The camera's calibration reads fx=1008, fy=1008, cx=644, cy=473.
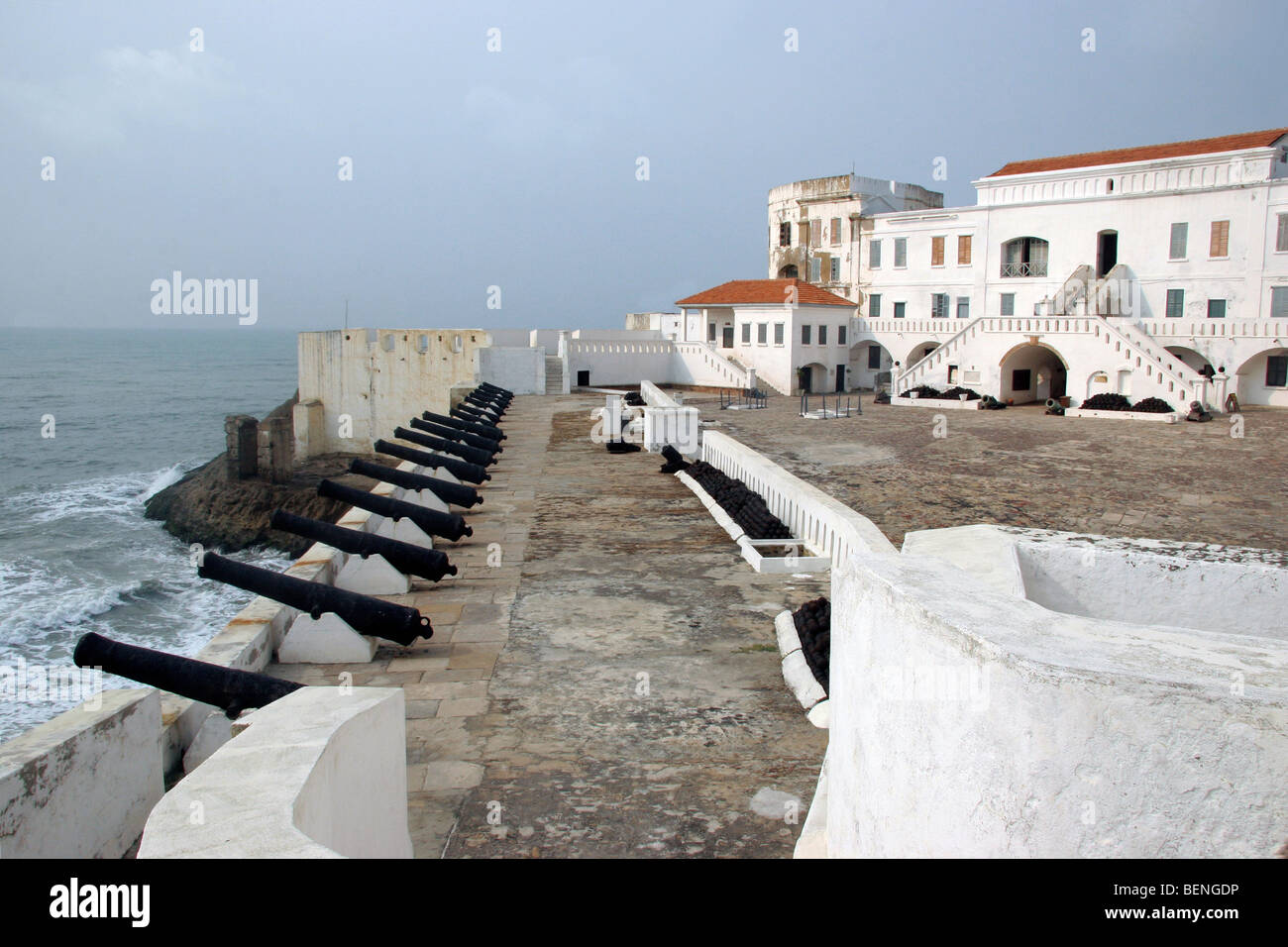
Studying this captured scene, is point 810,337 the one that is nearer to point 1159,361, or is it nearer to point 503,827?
point 1159,361

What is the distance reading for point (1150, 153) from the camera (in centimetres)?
A: 3969

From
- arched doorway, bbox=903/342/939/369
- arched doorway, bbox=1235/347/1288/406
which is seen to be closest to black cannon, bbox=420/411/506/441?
arched doorway, bbox=1235/347/1288/406

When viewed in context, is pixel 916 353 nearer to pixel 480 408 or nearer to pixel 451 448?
pixel 480 408

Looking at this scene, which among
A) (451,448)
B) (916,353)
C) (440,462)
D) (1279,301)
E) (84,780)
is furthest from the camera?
(916,353)

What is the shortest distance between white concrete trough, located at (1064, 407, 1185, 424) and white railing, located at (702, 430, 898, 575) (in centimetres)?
2025

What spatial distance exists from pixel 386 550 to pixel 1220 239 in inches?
1411

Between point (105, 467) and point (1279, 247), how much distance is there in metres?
58.2

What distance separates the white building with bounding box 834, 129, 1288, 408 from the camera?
34031mm

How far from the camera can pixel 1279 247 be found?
113 ft

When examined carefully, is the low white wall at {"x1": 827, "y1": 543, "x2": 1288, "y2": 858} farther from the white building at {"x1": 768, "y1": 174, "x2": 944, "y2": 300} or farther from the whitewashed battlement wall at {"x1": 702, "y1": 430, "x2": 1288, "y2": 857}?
the white building at {"x1": 768, "y1": 174, "x2": 944, "y2": 300}

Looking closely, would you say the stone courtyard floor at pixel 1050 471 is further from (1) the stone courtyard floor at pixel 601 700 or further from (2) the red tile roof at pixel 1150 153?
(2) the red tile roof at pixel 1150 153

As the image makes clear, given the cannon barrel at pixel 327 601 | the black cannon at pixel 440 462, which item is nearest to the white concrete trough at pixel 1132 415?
the black cannon at pixel 440 462

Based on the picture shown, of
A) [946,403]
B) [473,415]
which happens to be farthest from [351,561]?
[946,403]

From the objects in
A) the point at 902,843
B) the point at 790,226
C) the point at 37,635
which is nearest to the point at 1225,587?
the point at 902,843
